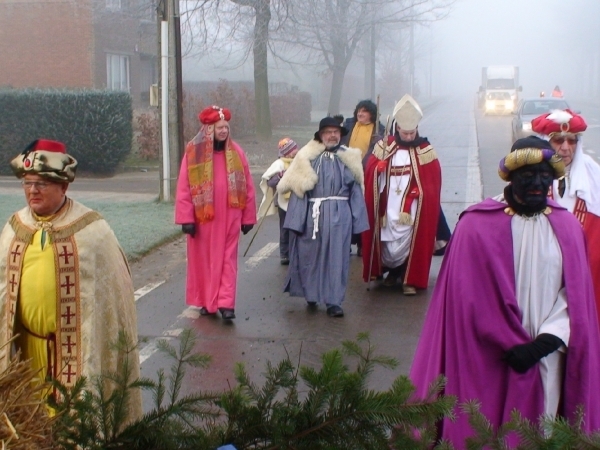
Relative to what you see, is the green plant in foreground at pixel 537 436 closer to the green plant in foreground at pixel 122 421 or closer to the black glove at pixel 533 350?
the green plant in foreground at pixel 122 421

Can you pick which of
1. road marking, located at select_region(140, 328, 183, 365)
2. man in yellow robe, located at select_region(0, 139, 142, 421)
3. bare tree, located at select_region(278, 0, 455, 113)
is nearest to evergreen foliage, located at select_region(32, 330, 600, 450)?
man in yellow robe, located at select_region(0, 139, 142, 421)

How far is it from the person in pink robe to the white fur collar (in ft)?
1.29

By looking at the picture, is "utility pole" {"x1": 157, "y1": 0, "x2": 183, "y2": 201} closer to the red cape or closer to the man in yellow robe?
the red cape

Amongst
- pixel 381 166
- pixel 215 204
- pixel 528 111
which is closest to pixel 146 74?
pixel 528 111

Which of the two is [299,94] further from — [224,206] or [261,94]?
[224,206]

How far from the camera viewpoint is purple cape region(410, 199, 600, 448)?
12.4 ft

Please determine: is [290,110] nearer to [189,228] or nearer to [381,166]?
[381,166]

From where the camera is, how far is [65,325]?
3910 millimetres

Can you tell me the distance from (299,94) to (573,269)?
38059 millimetres

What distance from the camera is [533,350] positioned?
370cm

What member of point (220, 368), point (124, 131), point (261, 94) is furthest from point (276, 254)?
point (261, 94)

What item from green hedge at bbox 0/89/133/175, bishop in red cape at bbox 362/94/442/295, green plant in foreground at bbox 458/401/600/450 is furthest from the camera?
green hedge at bbox 0/89/133/175

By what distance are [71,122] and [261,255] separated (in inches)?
400

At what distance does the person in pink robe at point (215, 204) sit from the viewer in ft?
24.4
